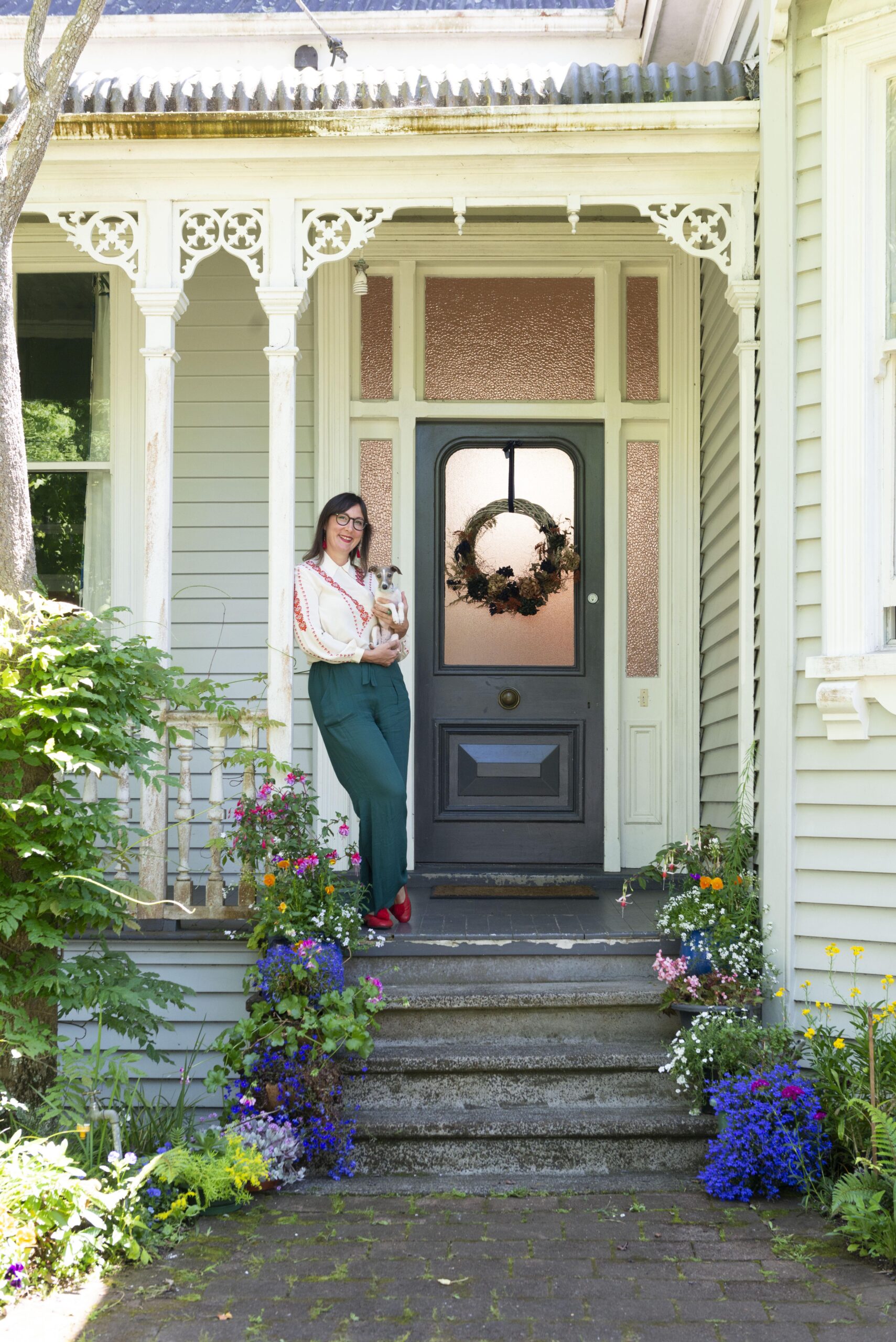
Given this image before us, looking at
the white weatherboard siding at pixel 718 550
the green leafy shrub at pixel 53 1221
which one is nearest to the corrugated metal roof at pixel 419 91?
the white weatherboard siding at pixel 718 550

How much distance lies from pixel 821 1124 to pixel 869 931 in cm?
74

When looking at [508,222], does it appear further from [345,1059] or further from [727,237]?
[345,1059]

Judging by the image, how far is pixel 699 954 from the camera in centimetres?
437

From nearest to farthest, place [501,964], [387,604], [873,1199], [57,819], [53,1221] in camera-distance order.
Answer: [53,1221], [873,1199], [57,819], [501,964], [387,604]

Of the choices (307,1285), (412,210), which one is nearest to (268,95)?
(412,210)

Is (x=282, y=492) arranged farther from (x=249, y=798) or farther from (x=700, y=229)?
(x=700, y=229)

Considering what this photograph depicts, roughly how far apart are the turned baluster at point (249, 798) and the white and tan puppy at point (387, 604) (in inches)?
23.5

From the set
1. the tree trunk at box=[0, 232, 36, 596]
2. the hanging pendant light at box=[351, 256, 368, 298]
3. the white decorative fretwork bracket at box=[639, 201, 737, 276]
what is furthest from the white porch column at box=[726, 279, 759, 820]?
the tree trunk at box=[0, 232, 36, 596]

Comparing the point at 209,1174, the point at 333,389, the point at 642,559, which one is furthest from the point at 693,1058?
the point at 333,389

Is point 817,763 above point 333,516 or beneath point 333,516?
beneath

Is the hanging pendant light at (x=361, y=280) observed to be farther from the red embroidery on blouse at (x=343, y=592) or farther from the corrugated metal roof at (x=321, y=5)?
the corrugated metal roof at (x=321, y=5)

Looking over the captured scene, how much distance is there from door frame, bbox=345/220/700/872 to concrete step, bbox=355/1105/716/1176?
2.36 meters

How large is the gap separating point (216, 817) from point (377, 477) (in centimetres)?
232

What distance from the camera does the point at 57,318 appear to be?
6.39 m
